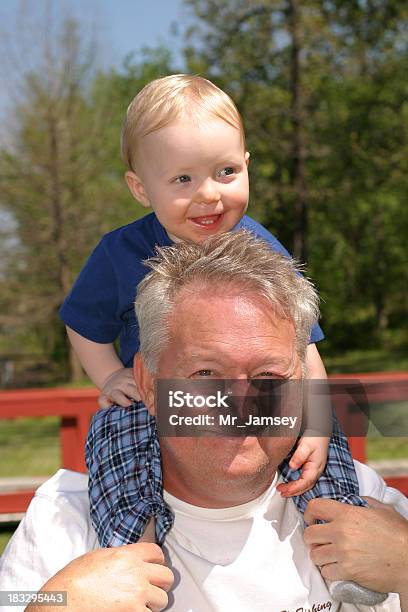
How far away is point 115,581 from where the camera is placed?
1.35m

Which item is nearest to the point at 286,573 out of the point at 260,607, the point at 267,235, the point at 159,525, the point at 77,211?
the point at 260,607

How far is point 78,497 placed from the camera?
5.47 feet

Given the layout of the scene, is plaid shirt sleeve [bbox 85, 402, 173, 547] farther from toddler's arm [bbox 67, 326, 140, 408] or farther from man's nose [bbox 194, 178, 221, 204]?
man's nose [bbox 194, 178, 221, 204]

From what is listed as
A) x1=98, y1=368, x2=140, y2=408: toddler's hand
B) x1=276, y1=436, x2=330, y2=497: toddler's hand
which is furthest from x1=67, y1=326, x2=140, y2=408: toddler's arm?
x1=276, y1=436, x2=330, y2=497: toddler's hand

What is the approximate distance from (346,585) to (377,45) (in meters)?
15.5

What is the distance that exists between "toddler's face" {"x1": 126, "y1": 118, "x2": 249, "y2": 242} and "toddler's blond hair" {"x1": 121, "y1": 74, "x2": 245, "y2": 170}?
0.8 inches

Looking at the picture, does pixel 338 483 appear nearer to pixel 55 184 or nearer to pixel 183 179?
pixel 183 179

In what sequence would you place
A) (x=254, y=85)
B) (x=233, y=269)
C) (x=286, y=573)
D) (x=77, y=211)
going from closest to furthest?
(x=233, y=269) → (x=286, y=573) → (x=254, y=85) → (x=77, y=211)

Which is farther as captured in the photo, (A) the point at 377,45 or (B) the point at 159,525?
(A) the point at 377,45

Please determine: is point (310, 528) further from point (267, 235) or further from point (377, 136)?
point (377, 136)

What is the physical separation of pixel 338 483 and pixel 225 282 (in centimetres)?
55

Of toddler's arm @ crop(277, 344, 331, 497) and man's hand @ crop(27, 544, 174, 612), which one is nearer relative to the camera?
man's hand @ crop(27, 544, 174, 612)

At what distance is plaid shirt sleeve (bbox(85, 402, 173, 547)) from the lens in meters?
1.51

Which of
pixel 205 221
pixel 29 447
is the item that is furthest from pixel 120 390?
pixel 29 447
